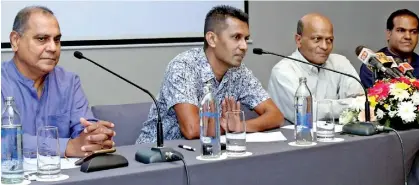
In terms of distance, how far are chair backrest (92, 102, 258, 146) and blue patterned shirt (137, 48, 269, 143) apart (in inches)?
1.8

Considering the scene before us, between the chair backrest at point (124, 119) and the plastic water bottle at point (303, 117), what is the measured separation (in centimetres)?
78

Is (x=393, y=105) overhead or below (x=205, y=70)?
below

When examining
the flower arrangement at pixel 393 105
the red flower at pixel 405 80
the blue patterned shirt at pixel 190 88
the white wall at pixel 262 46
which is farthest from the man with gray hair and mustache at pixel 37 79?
the red flower at pixel 405 80

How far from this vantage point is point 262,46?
161 inches

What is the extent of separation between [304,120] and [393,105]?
475 millimetres

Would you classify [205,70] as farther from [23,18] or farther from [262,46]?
[262,46]

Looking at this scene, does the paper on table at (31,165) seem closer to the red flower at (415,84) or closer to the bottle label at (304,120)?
the bottle label at (304,120)

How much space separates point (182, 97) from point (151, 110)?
0.27 metres

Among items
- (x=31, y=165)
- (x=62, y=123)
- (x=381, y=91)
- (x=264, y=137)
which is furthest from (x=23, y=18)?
(x=381, y=91)

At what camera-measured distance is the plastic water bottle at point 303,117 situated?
211 cm

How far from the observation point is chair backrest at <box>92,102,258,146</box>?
2551 mm

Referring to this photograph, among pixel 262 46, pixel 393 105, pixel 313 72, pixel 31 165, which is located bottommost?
pixel 31 165

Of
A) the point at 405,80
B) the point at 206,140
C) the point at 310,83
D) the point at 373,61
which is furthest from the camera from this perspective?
the point at 310,83

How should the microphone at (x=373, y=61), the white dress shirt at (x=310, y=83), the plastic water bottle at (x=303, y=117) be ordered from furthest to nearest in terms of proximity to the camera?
the white dress shirt at (x=310, y=83)
the microphone at (x=373, y=61)
the plastic water bottle at (x=303, y=117)
